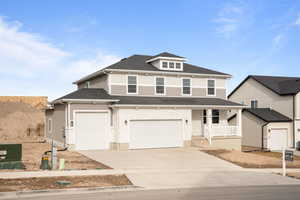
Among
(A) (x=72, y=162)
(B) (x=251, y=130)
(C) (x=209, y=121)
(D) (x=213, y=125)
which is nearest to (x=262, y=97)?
(B) (x=251, y=130)

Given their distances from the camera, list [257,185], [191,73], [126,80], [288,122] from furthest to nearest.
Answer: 1. [288,122]
2. [191,73]
3. [126,80]
4. [257,185]

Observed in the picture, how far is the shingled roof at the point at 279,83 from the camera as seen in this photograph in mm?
35656

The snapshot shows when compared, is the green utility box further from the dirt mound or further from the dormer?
the dirt mound

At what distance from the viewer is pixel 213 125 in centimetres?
2941

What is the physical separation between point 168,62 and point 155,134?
6868mm

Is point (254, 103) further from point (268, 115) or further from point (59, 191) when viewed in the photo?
point (59, 191)

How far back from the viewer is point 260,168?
65.8 feet

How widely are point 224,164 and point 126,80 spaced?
1087 centimetres

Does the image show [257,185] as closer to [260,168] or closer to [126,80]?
[260,168]

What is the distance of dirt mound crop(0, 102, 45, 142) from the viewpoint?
42812 millimetres

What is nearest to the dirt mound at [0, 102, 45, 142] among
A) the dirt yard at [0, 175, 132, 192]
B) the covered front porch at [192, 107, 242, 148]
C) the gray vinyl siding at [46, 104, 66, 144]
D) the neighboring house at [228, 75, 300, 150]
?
the gray vinyl siding at [46, 104, 66, 144]

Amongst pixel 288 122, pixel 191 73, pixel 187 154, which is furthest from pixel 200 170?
pixel 288 122

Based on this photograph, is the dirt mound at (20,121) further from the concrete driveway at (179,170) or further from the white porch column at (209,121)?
the white porch column at (209,121)

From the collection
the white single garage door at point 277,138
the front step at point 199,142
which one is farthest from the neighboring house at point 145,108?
the white single garage door at point 277,138
